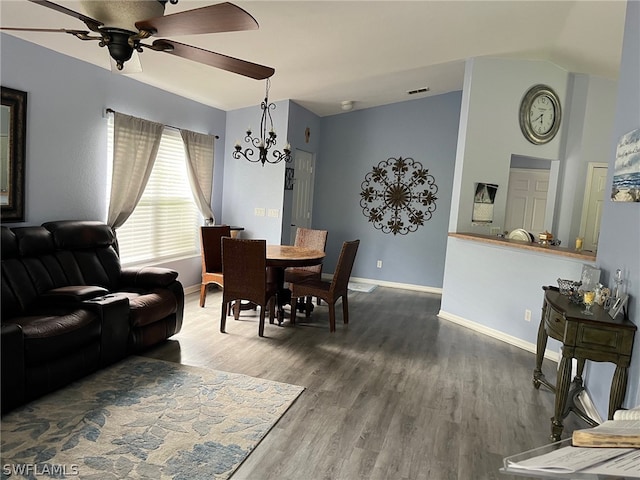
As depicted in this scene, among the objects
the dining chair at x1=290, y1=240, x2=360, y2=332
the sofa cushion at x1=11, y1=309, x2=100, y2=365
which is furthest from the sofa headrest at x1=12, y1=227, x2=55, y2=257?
the dining chair at x1=290, y1=240, x2=360, y2=332

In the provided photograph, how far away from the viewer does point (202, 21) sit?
1.87 m

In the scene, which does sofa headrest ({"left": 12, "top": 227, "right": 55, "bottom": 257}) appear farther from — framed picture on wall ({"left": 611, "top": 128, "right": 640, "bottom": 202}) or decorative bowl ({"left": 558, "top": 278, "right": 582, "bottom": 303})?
framed picture on wall ({"left": 611, "top": 128, "right": 640, "bottom": 202})

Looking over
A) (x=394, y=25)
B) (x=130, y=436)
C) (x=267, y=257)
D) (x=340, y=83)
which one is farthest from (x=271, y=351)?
(x=340, y=83)

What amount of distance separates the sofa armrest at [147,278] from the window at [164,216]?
0.86 m

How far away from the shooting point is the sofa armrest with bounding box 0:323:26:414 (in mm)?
2521

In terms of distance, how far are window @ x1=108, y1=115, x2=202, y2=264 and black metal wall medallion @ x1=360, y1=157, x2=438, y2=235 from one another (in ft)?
8.86

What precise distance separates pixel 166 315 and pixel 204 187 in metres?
2.49

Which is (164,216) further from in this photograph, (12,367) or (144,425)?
(144,425)

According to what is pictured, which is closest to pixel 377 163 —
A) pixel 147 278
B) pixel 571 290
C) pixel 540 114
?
pixel 540 114

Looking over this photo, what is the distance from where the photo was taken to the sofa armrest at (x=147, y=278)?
404cm

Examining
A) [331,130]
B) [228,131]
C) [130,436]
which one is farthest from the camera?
[331,130]

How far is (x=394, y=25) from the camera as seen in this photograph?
3811mm

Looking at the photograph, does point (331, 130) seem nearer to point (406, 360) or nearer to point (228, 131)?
point (228, 131)

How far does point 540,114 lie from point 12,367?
554 cm
